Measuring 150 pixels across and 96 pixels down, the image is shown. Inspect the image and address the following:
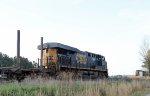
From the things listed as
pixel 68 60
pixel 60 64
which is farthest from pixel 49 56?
pixel 68 60

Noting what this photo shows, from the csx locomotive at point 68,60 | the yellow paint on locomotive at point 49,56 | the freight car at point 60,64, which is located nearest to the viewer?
the freight car at point 60,64

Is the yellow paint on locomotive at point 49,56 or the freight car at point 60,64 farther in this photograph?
the yellow paint on locomotive at point 49,56

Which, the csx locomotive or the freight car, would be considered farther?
the csx locomotive

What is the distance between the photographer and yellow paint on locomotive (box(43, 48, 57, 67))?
27.6 metres

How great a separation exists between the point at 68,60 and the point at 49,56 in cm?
217

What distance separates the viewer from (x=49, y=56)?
28.3 m

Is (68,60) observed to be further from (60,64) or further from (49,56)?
(60,64)

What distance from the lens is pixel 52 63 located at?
88.2 feet

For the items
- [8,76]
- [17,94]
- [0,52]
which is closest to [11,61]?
[0,52]

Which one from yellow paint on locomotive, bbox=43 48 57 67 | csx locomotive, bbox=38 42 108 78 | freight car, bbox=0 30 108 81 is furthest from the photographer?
yellow paint on locomotive, bbox=43 48 57 67

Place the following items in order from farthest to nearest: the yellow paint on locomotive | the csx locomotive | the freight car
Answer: the yellow paint on locomotive, the csx locomotive, the freight car

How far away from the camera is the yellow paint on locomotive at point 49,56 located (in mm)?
27566

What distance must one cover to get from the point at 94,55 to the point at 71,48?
7.05 meters

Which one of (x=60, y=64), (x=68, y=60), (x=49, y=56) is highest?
(x=49, y=56)
